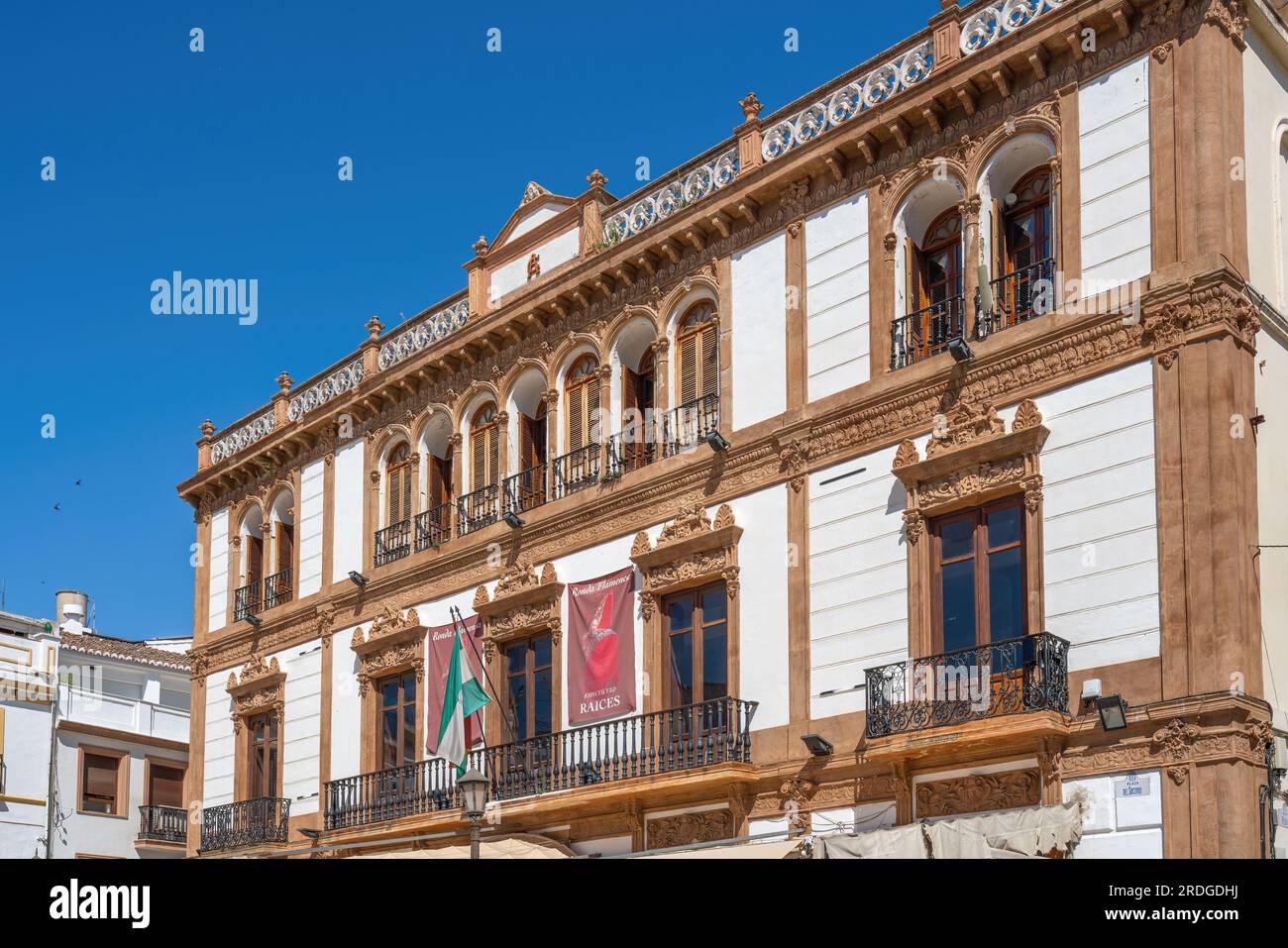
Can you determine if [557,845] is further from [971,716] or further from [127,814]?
[127,814]

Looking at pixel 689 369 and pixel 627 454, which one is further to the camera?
pixel 627 454

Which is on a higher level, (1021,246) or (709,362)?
(1021,246)

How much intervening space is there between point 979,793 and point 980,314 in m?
5.59

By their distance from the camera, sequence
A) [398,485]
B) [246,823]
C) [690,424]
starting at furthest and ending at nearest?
[246,823] < [398,485] < [690,424]

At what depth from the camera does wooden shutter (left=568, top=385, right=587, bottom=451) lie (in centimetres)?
2556

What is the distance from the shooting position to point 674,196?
24.5 meters

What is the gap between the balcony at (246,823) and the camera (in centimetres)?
2950

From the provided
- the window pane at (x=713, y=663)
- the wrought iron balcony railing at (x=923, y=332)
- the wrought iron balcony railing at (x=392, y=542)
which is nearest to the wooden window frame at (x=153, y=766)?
the wrought iron balcony railing at (x=392, y=542)

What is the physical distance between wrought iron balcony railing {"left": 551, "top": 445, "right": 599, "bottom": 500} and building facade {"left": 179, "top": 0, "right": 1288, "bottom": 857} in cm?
7

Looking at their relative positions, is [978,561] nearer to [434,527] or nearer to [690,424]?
[690,424]

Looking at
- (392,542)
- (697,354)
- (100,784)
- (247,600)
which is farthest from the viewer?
(100,784)

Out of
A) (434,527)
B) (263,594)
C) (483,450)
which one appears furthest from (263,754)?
(483,450)

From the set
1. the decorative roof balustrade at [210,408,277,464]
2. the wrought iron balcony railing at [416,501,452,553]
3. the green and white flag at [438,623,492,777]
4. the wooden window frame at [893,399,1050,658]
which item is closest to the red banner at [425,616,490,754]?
the green and white flag at [438,623,492,777]

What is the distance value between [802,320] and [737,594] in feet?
12.2
